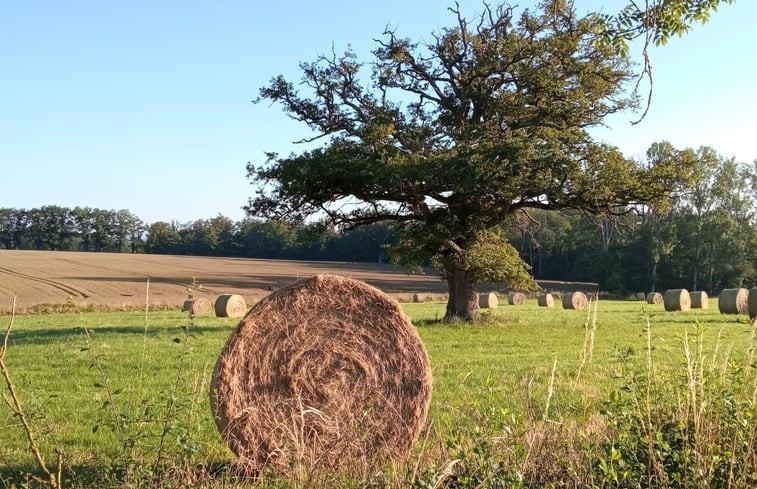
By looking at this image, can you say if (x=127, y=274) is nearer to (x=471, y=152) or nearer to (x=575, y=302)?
(x=575, y=302)

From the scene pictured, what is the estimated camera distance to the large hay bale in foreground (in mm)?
31781

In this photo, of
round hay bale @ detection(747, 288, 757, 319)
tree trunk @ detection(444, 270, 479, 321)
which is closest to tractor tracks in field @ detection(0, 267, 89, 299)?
tree trunk @ detection(444, 270, 479, 321)

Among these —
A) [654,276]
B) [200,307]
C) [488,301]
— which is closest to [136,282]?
[200,307]

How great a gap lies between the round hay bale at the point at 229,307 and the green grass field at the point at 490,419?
12.6 meters

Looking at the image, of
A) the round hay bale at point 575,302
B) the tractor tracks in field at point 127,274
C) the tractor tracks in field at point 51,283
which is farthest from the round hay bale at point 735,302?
the tractor tracks in field at point 127,274

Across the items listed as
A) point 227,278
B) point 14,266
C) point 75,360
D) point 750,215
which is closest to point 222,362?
point 75,360

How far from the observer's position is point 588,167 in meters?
19.8

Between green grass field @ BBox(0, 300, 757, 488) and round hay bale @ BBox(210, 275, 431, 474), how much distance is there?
0.98 ft

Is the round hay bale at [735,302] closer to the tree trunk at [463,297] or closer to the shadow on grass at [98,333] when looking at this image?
the tree trunk at [463,297]

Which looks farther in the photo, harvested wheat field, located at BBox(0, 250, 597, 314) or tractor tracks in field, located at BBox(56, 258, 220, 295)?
tractor tracks in field, located at BBox(56, 258, 220, 295)

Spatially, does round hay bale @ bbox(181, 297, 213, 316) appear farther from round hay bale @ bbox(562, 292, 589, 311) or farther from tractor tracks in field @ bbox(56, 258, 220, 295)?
tractor tracks in field @ bbox(56, 258, 220, 295)

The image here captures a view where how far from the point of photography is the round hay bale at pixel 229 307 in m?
27.0

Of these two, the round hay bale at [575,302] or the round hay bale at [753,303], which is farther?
the round hay bale at [575,302]

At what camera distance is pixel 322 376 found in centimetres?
613
